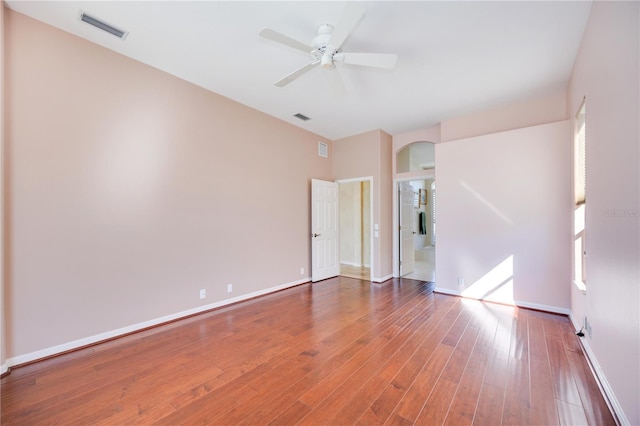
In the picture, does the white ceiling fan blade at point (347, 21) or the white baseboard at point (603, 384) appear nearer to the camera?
the white baseboard at point (603, 384)

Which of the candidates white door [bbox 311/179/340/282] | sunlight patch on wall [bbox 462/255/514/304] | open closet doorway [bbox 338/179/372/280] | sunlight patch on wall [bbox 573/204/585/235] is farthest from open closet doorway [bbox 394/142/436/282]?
sunlight patch on wall [bbox 573/204/585/235]

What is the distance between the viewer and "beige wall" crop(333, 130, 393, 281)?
17.5ft

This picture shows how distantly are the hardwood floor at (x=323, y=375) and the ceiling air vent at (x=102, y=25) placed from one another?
10.6ft

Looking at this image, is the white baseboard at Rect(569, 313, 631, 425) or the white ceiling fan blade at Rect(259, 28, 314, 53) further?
the white ceiling fan blade at Rect(259, 28, 314, 53)

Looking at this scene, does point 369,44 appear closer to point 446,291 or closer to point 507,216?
point 507,216

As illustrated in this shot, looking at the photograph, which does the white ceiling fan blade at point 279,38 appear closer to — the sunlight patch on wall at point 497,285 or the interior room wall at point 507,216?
the interior room wall at point 507,216

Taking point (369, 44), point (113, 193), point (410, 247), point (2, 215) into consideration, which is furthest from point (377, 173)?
point (2, 215)

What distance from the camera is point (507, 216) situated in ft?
12.9

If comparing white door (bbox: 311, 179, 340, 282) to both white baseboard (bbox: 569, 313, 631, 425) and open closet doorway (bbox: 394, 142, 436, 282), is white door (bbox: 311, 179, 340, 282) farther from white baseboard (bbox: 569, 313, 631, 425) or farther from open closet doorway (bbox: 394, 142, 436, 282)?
white baseboard (bbox: 569, 313, 631, 425)

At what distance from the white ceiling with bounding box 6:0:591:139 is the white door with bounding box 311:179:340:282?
1.94m

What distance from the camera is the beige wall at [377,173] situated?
210 inches

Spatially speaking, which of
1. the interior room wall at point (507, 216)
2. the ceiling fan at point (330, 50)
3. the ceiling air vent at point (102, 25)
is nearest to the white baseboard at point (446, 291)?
the interior room wall at point (507, 216)

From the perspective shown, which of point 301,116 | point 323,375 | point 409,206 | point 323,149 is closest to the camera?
point 323,375

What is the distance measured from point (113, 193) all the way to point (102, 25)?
5.47 feet
